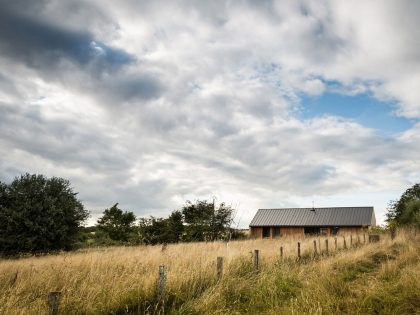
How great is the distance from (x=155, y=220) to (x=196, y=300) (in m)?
27.2

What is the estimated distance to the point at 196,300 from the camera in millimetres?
6551

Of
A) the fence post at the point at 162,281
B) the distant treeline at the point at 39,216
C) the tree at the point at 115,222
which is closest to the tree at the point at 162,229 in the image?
the distant treeline at the point at 39,216

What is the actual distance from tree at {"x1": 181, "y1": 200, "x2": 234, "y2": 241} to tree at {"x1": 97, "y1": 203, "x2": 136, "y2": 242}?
12.5 meters

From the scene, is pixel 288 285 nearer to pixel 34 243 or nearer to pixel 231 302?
pixel 231 302

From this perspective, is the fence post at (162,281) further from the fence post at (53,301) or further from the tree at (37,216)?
the tree at (37,216)

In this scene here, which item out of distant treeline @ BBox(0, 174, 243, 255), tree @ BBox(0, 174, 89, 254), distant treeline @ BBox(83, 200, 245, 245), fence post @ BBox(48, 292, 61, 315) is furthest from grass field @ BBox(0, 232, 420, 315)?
distant treeline @ BBox(83, 200, 245, 245)

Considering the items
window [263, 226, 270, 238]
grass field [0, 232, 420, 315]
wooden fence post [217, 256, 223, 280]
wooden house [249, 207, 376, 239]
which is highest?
wooden house [249, 207, 376, 239]

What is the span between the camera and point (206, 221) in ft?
108

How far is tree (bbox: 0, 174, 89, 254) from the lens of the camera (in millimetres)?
21516

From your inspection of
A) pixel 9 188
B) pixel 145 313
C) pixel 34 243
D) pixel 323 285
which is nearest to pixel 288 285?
pixel 323 285

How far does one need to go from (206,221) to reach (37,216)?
51.8ft

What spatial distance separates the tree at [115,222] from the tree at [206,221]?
1253 centimetres

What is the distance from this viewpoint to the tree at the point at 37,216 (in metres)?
21.5

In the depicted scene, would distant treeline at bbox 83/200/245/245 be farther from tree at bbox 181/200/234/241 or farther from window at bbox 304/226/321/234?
window at bbox 304/226/321/234
